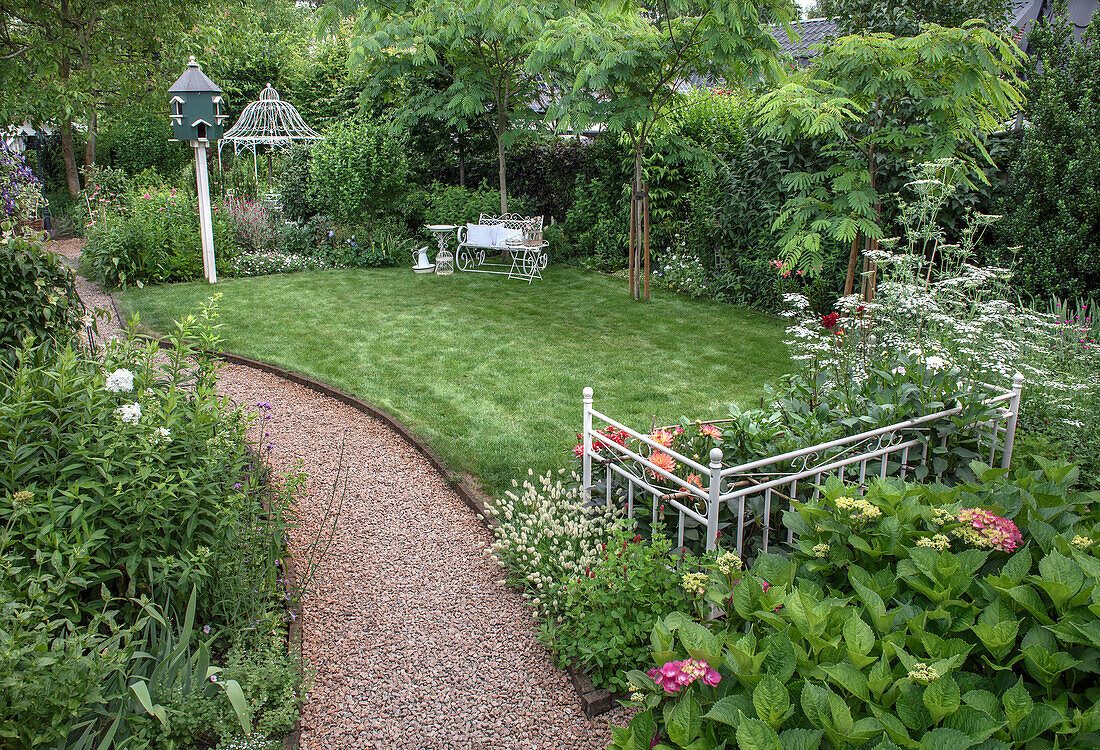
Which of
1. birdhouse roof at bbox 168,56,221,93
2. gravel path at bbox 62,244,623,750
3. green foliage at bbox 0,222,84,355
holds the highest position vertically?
birdhouse roof at bbox 168,56,221,93

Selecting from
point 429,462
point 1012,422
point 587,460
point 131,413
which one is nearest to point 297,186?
point 429,462

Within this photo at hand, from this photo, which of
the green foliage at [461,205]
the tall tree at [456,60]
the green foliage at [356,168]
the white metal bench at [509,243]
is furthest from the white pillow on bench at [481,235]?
the green foliage at [356,168]

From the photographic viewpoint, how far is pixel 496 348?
7.57 m

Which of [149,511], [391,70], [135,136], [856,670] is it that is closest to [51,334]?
[149,511]

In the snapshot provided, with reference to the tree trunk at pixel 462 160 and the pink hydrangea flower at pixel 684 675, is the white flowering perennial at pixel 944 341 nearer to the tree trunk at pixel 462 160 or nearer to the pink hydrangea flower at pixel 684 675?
the pink hydrangea flower at pixel 684 675

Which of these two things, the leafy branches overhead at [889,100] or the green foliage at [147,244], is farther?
the green foliage at [147,244]

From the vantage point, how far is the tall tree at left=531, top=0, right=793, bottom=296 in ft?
25.1

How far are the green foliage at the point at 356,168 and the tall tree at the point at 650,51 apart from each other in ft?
13.0

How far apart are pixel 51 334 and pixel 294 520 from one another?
1681mm

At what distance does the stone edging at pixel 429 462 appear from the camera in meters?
2.83

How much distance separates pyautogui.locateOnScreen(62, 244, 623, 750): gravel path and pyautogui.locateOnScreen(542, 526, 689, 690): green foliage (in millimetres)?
137

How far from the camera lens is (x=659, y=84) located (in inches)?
335

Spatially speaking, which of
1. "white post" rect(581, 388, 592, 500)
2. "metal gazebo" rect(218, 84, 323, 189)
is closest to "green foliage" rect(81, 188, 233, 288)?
"metal gazebo" rect(218, 84, 323, 189)

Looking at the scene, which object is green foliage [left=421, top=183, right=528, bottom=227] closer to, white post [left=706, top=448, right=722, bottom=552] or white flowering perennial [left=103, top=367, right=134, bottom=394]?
white flowering perennial [left=103, top=367, right=134, bottom=394]
